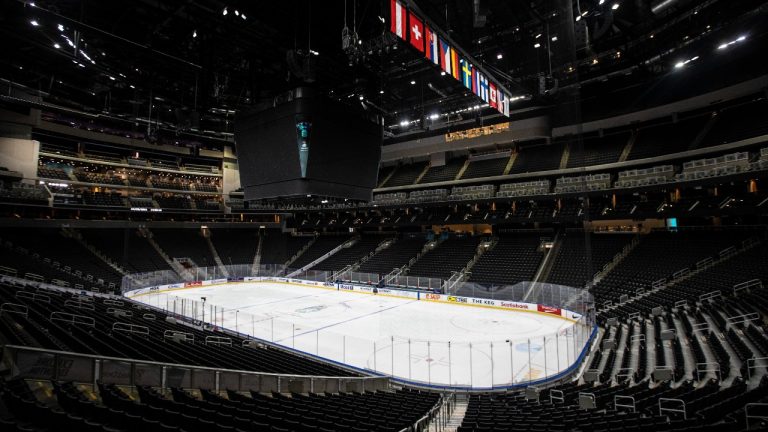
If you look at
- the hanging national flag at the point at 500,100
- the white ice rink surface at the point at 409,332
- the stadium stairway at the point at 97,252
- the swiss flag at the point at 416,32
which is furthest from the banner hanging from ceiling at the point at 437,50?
the stadium stairway at the point at 97,252

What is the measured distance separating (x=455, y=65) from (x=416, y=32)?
2.01 metres

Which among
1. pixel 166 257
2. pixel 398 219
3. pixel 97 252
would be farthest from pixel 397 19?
pixel 166 257

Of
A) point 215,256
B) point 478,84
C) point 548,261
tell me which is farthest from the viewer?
point 215,256

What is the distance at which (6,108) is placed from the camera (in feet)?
96.4

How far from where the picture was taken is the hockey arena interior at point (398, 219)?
6836 mm

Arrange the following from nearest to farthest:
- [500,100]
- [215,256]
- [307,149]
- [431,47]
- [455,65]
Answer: [431,47]
[455,65]
[500,100]
[307,149]
[215,256]

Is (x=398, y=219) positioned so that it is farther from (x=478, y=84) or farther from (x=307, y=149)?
(x=478, y=84)

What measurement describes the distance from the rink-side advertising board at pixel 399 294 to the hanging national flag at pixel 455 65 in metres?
14.2

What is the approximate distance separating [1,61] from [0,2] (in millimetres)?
7891

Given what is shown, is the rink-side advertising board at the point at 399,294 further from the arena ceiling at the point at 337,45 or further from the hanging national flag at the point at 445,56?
the hanging national flag at the point at 445,56

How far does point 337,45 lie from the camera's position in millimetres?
13406

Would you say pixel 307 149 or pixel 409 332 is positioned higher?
pixel 307 149

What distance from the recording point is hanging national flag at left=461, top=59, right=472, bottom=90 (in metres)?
9.30

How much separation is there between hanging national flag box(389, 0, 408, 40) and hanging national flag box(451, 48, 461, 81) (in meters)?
2.23
